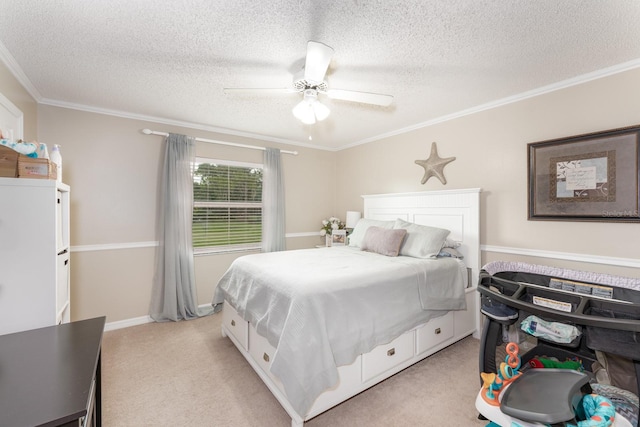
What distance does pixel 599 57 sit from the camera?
203 cm

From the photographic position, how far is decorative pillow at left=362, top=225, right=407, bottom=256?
9.48 feet

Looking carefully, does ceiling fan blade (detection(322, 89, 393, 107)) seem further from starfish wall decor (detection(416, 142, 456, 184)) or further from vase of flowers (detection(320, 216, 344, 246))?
vase of flowers (detection(320, 216, 344, 246))

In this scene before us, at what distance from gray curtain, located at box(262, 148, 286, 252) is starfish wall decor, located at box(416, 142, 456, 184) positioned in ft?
6.89

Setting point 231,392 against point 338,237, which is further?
point 338,237

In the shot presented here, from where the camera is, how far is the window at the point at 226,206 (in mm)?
3689

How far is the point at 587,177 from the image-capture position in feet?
7.61

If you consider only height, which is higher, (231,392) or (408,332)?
(408,332)

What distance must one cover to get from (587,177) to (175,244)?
4.25 meters

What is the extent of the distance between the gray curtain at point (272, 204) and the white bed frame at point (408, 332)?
145 centimetres

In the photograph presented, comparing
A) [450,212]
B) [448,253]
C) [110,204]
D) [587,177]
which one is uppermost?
[587,177]

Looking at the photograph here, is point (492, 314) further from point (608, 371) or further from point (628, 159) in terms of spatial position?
point (628, 159)

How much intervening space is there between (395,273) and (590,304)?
3.70 ft

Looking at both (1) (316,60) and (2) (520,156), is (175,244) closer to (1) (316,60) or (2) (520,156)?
(1) (316,60)

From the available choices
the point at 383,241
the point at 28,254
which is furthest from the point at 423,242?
the point at 28,254
